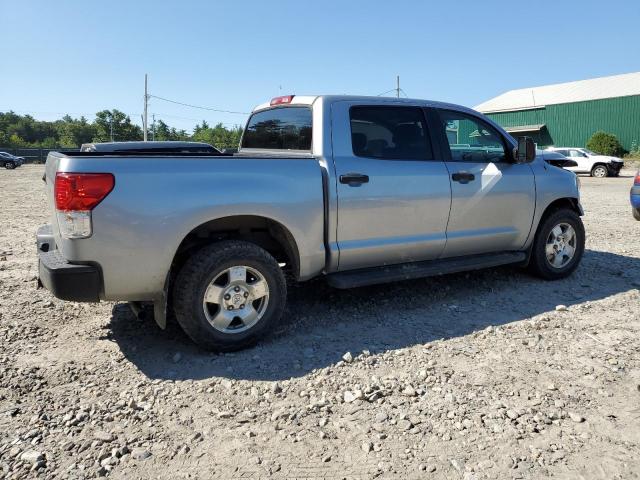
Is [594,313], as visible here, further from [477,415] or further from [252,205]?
[252,205]

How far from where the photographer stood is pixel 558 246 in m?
5.65

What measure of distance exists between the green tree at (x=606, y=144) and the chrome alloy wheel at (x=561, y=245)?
3237 centimetres

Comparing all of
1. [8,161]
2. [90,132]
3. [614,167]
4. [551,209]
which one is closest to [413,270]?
[551,209]

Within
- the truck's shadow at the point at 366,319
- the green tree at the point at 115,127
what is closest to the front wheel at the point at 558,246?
the truck's shadow at the point at 366,319

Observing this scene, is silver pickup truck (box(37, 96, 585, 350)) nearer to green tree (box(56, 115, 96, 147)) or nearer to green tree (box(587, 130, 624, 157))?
green tree (box(587, 130, 624, 157))

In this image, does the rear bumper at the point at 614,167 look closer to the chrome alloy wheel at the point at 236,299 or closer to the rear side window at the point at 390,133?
the rear side window at the point at 390,133

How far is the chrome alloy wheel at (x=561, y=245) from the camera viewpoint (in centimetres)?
560

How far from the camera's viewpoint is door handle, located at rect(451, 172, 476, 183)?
4.75 meters

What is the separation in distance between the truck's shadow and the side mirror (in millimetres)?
1344

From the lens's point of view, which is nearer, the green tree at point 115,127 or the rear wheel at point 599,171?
the rear wheel at point 599,171

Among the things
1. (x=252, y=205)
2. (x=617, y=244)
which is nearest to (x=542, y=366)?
(x=252, y=205)

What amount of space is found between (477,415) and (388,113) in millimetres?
2774

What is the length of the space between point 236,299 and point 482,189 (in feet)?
8.63

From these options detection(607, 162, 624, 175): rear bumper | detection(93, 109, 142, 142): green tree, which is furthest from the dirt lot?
detection(93, 109, 142, 142): green tree
